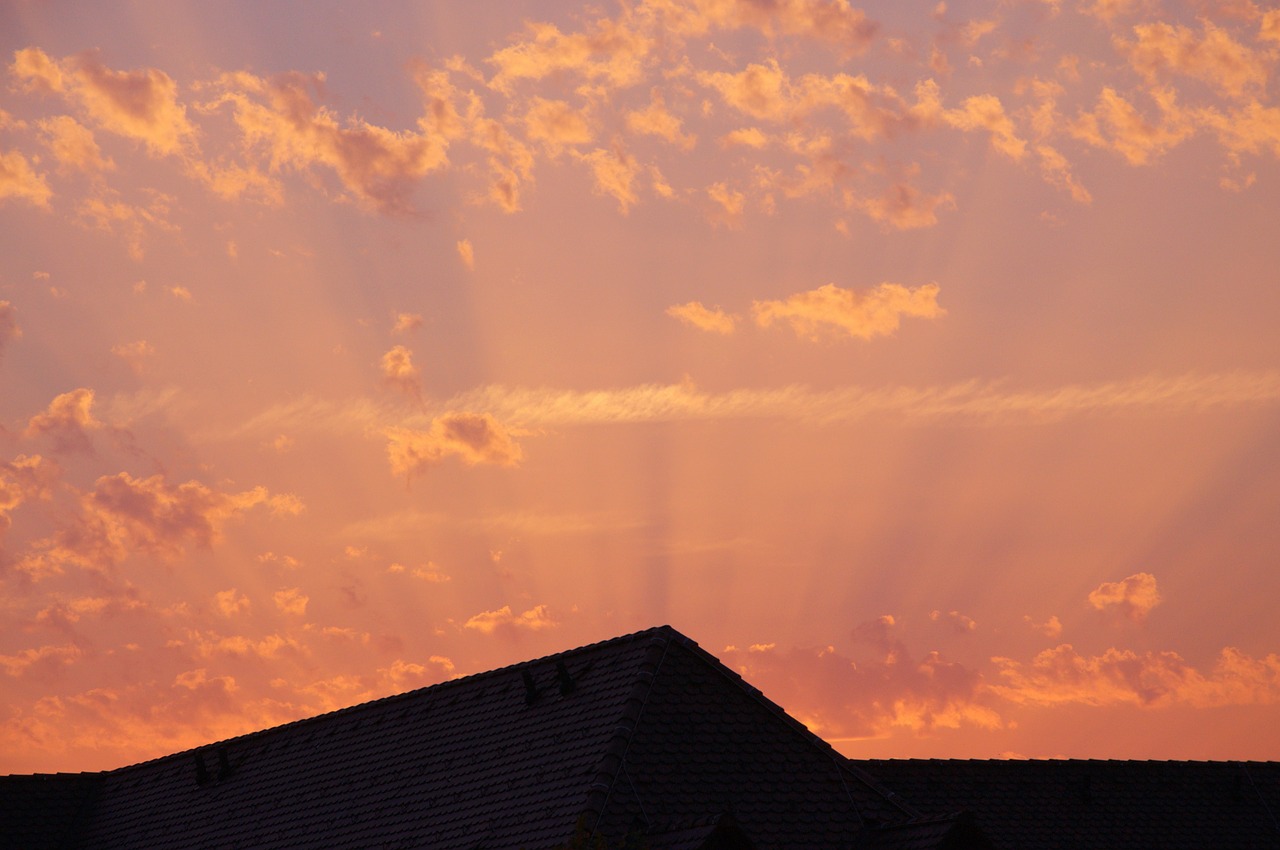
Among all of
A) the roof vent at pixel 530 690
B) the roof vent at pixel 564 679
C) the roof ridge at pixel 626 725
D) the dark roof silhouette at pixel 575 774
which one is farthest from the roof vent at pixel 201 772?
the roof ridge at pixel 626 725

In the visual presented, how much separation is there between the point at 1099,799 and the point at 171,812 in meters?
23.4

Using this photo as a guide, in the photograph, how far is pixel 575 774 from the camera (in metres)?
24.5

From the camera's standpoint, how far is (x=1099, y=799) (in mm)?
34312

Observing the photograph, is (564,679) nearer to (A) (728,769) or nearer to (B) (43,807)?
(A) (728,769)

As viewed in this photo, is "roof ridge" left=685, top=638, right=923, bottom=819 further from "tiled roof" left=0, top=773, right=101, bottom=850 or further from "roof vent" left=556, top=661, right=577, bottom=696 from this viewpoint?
"tiled roof" left=0, top=773, right=101, bottom=850

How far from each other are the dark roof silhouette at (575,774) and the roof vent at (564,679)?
0.05 meters

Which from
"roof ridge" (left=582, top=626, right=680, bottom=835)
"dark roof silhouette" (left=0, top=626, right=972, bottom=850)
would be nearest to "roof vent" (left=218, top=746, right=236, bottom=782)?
"dark roof silhouette" (left=0, top=626, right=972, bottom=850)

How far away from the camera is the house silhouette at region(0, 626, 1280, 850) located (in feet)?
78.4

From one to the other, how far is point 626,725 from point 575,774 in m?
1.28

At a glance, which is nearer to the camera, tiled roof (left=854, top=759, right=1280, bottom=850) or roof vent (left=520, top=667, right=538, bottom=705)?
roof vent (left=520, top=667, right=538, bottom=705)

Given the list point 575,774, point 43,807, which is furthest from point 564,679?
point 43,807

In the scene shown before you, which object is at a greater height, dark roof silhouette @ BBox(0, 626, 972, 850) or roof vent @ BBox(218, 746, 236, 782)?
roof vent @ BBox(218, 746, 236, 782)

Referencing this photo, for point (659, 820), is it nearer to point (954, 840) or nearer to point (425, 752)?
point (954, 840)

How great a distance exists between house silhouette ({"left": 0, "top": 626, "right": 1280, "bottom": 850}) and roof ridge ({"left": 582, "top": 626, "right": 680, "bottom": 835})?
0.04 meters
